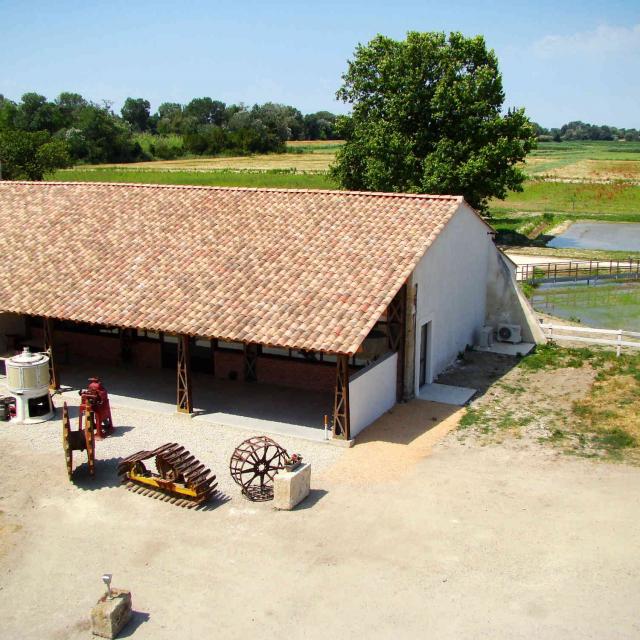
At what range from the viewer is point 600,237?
170ft

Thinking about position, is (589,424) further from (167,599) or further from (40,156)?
(40,156)

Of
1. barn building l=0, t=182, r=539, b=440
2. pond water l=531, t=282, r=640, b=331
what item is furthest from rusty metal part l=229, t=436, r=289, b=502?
pond water l=531, t=282, r=640, b=331

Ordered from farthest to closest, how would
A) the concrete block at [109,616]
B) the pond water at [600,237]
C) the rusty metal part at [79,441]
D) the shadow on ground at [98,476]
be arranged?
the pond water at [600,237] → the shadow on ground at [98,476] → the rusty metal part at [79,441] → the concrete block at [109,616]

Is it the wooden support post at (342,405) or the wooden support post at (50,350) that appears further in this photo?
the wooden support post at (50,350)

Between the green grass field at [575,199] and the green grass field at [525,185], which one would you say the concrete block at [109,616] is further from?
the green grass field at [575,199]

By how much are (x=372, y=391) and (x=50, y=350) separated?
808cm

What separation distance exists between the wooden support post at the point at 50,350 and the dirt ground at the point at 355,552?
3768 mm

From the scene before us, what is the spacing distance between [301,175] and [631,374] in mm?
52489

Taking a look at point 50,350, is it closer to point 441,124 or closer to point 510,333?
point 510,333

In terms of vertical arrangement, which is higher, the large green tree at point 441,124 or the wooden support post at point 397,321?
the large green tree at point 441,124

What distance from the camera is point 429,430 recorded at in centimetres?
1738

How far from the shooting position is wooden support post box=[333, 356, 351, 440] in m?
16.1

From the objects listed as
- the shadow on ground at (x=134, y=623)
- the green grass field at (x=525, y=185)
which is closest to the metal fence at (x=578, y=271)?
the green grass field at (x=525, y=185)

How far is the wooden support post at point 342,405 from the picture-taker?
53.0 feet
